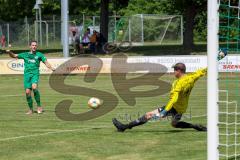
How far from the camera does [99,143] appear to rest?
39.3 feet

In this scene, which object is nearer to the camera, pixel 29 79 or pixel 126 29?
pixel 29 79

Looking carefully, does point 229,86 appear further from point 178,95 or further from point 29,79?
point 178,95

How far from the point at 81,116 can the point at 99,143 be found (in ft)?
16.0

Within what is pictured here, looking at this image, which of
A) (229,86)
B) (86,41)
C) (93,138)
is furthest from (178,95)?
(86,41)

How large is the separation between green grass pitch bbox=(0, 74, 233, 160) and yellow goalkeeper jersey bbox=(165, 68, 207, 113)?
64 cm

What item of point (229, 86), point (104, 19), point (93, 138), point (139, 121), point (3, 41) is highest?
point (104, 19)

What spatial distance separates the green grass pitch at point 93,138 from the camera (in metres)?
10.8

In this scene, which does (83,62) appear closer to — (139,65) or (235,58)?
(139,65)

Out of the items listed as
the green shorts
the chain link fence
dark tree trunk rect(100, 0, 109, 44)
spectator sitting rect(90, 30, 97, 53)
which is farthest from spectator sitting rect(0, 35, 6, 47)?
the green shorts

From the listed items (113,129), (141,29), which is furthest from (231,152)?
Answer: (141,29)

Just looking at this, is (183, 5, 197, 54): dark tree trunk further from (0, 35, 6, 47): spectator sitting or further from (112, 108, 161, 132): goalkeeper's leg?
(112, 108, 161, 132): goalkeeper's leg

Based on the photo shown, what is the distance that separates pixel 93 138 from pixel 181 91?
6.63 ft

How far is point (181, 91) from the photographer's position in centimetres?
1241

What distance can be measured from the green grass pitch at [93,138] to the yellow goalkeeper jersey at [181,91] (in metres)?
0.64
